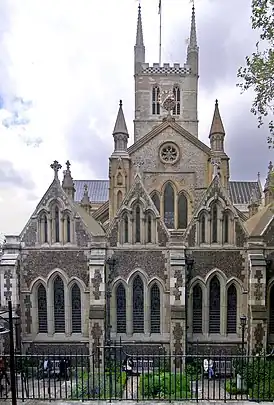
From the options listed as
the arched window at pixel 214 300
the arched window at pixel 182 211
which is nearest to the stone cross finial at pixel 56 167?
the arched window at pixel 214 300

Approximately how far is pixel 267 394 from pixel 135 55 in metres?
32.8

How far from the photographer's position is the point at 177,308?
48.0 feet

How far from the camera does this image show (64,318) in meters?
15.7

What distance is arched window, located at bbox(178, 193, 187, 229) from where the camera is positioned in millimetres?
20984

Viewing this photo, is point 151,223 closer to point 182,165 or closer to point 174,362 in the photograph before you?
point 174,362

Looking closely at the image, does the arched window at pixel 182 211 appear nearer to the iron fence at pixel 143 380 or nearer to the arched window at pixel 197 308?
the arched window at pixel 197 308

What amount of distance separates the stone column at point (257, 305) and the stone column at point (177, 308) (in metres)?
2.68

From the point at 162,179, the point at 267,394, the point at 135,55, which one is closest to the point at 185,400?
the point at 267,394

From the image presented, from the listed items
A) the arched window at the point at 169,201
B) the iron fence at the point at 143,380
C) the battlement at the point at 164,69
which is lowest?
the iron fence at the point at 143,380

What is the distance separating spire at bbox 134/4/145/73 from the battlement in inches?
25.8

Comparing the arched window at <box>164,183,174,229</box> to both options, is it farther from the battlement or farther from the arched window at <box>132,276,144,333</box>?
the battlement

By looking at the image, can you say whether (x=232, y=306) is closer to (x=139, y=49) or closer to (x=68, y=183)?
(x=68, y=183)

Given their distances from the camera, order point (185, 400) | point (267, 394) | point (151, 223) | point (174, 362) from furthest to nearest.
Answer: point (151, 223) → point (174, 362) → point (267, 394) → point (185, 400)

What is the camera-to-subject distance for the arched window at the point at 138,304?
51.2 ft
